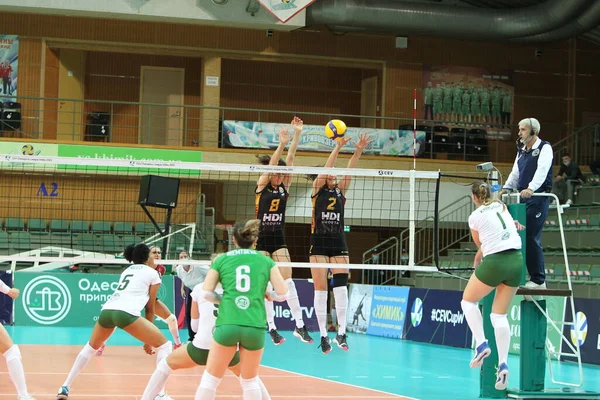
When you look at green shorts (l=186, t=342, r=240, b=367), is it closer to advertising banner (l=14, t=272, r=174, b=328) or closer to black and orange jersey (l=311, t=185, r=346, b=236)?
black and orange jersey (l=311, t=185, r=346, b=236)

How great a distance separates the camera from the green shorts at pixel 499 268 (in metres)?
9.07

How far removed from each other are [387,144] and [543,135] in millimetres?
6678

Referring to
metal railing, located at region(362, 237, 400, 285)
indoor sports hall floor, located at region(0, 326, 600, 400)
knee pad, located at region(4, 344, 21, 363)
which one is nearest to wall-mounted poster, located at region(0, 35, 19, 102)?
indoor sports hall floor, located at region(0, 326, 600, 400)

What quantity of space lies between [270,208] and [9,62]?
17864 mm

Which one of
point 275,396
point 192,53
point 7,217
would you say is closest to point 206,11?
point 192,53

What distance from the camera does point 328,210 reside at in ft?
38.1

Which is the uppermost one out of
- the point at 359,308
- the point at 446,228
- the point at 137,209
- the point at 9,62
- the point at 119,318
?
the point at 9,62

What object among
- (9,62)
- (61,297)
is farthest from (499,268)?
(9,62)

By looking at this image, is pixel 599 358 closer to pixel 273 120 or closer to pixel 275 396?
pixel 275 396

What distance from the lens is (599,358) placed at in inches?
570

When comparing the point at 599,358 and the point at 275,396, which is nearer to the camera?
the point at 275,396

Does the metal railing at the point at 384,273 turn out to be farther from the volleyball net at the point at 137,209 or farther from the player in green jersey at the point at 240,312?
the player in green jersey at the point at 240,312

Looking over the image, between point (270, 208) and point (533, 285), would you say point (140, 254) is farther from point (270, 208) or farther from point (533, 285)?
point (533, 285)

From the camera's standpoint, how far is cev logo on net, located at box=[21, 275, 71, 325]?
64.6 feet
